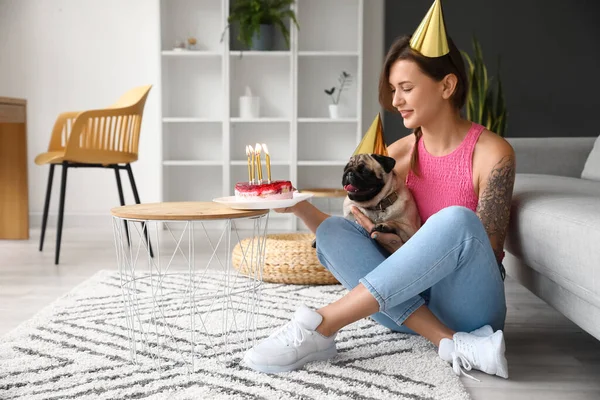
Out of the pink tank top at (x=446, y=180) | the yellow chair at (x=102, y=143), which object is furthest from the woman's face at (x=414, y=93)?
the yellow chair at (x=102, y=143)

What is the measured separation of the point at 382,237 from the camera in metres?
1.71

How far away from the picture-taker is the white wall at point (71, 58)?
4375 millimetres

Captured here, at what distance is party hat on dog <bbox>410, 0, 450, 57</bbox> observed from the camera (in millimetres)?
1668

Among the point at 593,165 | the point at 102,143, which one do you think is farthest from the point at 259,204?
the point at 102,143

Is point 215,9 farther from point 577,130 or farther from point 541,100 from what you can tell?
point 577,130

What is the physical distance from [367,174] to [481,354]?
1.68ft

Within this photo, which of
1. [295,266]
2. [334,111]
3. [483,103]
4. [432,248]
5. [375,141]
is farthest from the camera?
[334,111]

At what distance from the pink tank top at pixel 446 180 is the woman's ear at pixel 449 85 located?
12cm

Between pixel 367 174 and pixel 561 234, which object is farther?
pixel 367 174

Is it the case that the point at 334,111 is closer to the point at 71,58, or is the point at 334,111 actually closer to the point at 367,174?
the point at 71,58

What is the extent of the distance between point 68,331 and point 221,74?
9.39ft

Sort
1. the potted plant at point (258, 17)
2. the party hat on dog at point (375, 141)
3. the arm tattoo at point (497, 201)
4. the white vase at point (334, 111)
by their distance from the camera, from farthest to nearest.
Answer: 1. the white vase at point (334, 111)
2. the potted plant at point (258, 17)
3. the party hat on dog at point (375, 141)
4. the arm tattoo at point (497, 201)

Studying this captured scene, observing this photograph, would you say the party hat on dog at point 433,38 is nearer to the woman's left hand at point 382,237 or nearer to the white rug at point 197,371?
the woman's left hand at point 382,237

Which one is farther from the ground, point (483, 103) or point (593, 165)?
point (483, 103)
